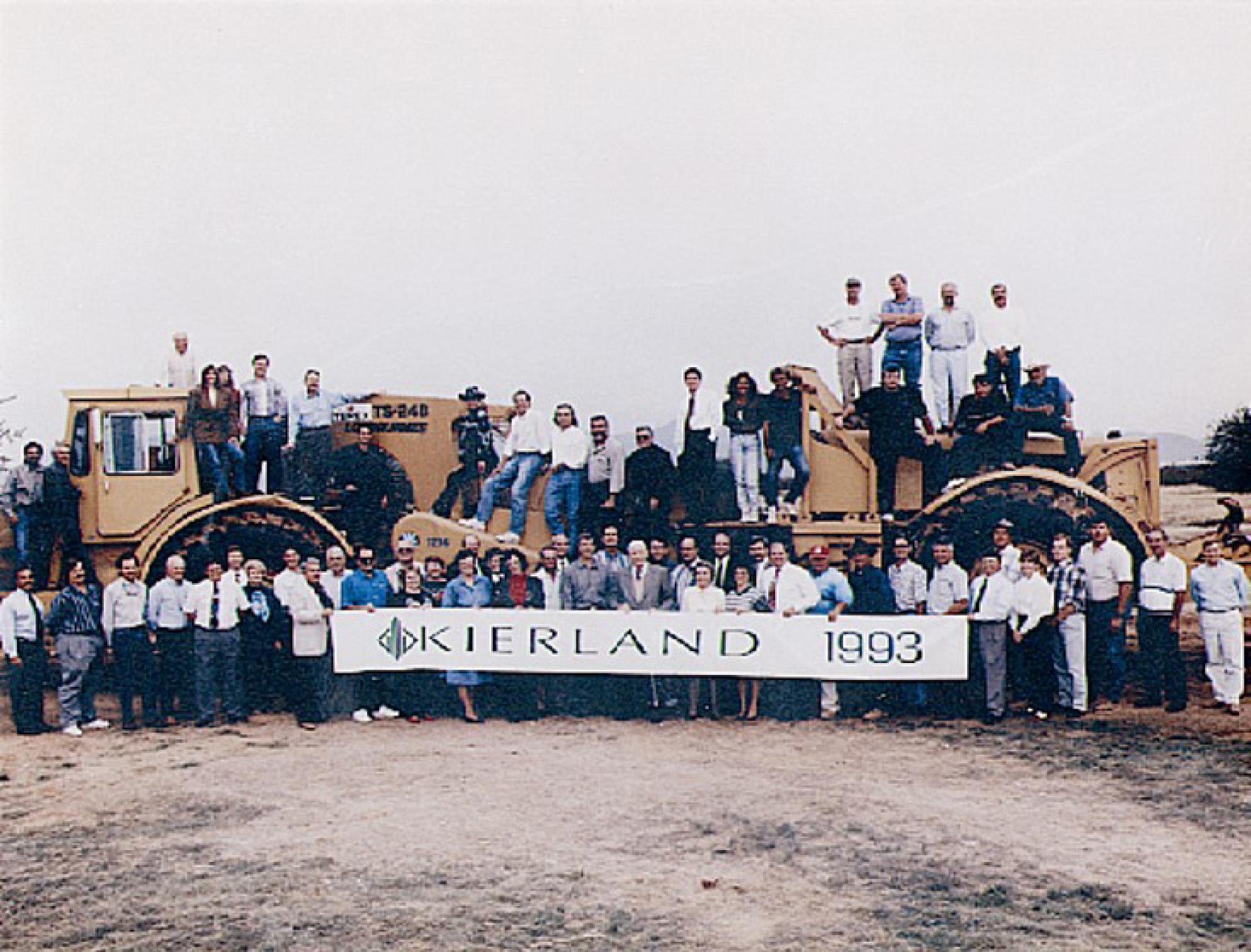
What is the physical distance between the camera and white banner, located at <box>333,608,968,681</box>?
786 cm

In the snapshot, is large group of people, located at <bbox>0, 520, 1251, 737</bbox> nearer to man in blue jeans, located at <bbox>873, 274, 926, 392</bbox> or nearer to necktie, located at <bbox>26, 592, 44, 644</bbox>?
necktie, located at <bbox>26, 592, 44, 644</bbox>

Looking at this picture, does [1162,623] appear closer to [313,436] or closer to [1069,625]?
[1069,625]

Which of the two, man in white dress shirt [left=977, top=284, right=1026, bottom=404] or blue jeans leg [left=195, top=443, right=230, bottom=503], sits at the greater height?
man in white dress shirt [left=977, top=284, right=1026, bottom=404]

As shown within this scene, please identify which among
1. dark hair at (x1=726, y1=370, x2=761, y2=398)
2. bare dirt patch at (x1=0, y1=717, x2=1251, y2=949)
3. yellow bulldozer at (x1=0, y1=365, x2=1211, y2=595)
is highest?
dark hair at (x1=726, y1=370, x2=761, y2=398)

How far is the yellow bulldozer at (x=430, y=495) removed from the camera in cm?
796

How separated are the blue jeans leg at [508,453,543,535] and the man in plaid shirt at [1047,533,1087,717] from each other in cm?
351

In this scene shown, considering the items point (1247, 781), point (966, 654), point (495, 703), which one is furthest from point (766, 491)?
point (1247, 781)

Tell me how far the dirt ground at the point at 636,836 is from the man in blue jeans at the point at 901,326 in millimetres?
2212

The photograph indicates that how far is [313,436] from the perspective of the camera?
828cm

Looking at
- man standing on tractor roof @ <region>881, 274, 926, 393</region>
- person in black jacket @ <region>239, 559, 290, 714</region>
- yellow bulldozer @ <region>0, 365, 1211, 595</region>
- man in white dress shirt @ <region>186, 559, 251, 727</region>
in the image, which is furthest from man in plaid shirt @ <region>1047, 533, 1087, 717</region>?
man in white dress shirt @ <region>186, 559, 251, 727</region>

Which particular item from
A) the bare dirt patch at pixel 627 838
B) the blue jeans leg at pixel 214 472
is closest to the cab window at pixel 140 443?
the blue jeans leg at pixel 214 472

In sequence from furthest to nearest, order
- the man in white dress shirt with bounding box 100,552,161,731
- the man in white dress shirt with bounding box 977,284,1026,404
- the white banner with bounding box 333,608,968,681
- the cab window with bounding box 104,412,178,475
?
the cab window with bounding box 104,412,178,475 → the man in white dress shirt with bounding box 100,552,161,731 → the white banner with bounding box 333,608,968,681 → the man in white dress shirt with bounding box 977,284,1026,404

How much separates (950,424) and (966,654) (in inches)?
59.8

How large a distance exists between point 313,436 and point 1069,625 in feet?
17.2
